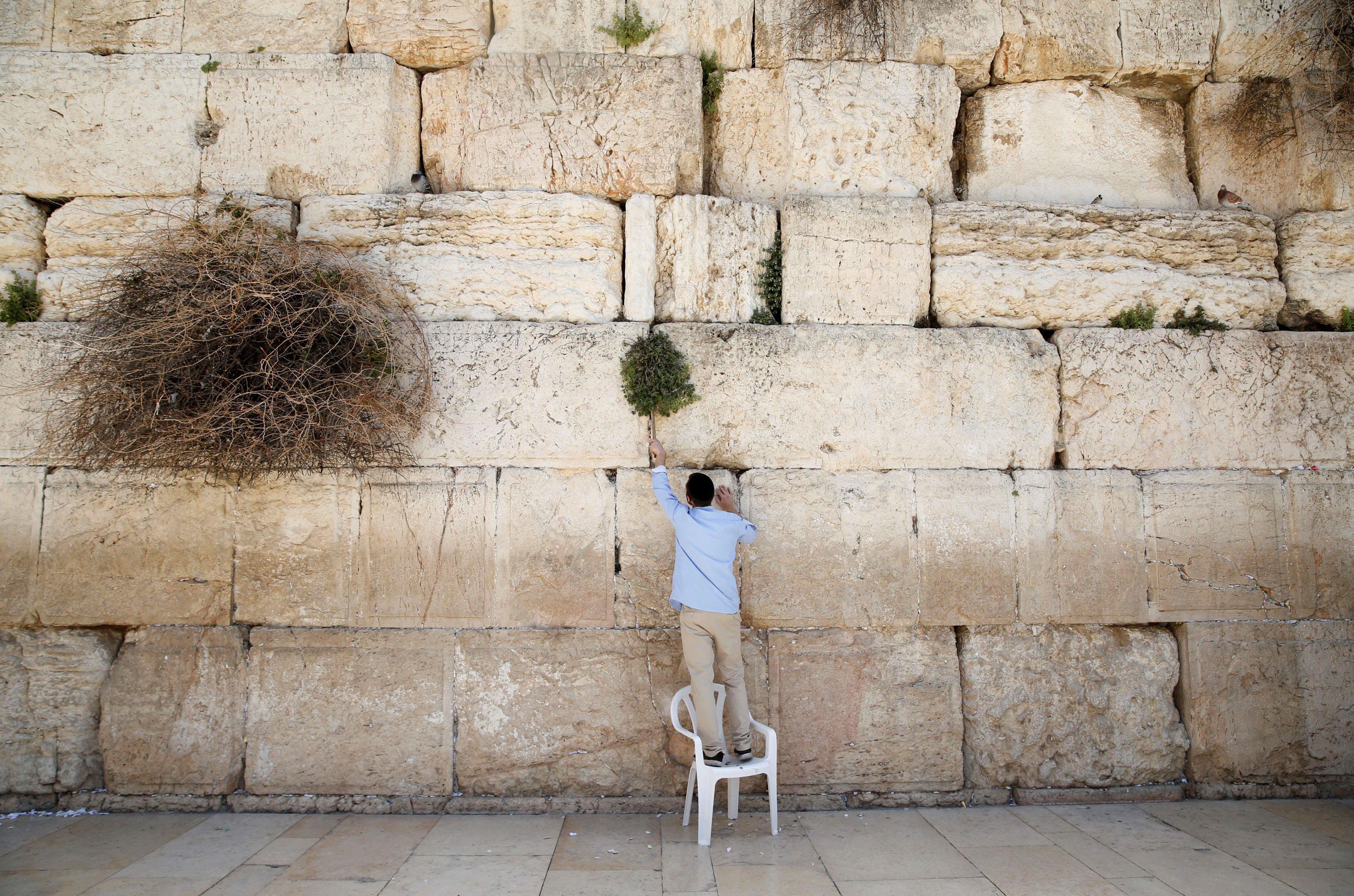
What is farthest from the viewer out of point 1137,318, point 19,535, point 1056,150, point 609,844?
point 1056,150

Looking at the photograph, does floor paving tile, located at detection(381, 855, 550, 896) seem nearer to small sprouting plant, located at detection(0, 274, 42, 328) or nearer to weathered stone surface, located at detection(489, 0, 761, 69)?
small sprouting plant, located at detection(0, 274, 42, 328)

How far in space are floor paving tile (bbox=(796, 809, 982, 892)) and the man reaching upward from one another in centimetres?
57

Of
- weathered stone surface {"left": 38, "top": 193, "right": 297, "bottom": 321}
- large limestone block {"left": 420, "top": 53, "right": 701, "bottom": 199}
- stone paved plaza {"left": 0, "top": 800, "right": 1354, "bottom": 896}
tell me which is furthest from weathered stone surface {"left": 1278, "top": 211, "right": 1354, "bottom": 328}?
weathered stone surface {"left": 38, "top": 193, "right": 297, "bottom": 321}

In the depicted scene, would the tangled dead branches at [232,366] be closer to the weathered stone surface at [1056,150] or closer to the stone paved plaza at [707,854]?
the stone paved plaza at [707,854]

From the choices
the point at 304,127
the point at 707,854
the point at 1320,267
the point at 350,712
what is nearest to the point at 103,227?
the point at 304,127

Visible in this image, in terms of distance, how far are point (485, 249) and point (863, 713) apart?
11.1 feet

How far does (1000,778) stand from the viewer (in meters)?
4.21

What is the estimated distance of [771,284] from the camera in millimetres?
4508

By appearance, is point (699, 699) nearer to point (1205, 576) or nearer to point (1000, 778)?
point (1000, 778)

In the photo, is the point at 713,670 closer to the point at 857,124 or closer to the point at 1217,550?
the point at 1217,550

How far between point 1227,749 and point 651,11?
548 centimetres

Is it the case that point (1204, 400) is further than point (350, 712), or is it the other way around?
point (1204, 400)

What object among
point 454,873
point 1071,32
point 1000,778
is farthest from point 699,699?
point 1071,32

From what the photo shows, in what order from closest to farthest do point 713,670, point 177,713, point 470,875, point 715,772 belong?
point 470,875 < point 715,772 < point 713,670 < point 177,713
